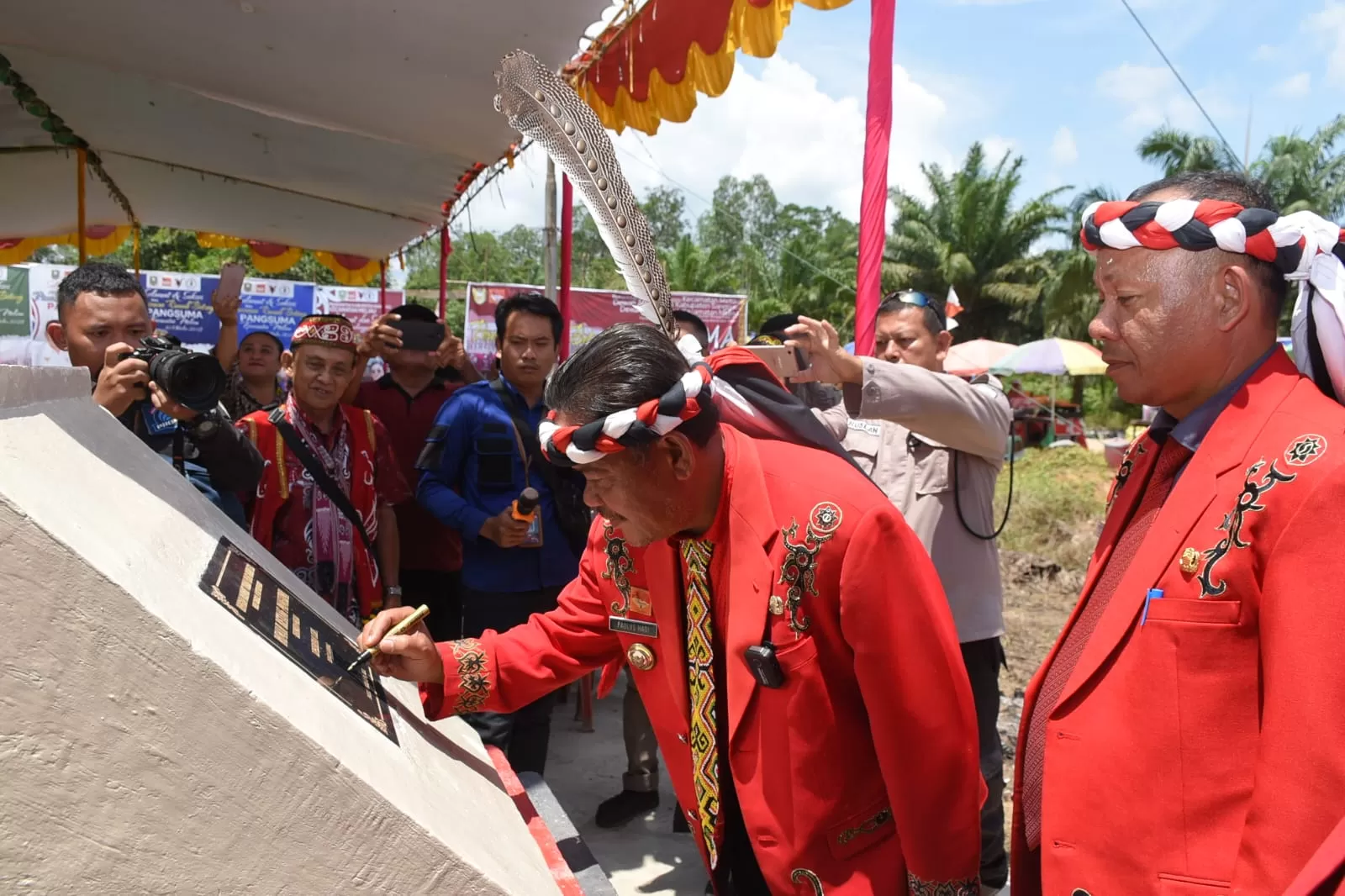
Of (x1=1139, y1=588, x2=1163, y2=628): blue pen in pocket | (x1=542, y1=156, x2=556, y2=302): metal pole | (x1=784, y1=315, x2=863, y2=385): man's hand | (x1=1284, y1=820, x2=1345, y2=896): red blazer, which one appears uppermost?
(x1=542, y1=156, x2=556, y2=302): metal pole

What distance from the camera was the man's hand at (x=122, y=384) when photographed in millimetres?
Result: 1962

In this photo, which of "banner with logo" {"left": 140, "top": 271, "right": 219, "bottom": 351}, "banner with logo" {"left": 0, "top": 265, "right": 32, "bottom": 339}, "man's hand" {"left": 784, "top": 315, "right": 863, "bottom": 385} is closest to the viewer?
"man's hand" {"left": 784, "top": 315, "right": 863, "bottom": 385}

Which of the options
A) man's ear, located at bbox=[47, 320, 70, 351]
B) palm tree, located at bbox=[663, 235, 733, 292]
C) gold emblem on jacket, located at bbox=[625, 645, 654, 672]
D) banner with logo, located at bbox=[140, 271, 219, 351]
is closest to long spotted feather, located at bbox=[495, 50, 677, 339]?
gold emblem on jacket, located at bbox=[625, 645, 654, 672]

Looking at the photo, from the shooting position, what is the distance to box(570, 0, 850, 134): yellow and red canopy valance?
3.09m

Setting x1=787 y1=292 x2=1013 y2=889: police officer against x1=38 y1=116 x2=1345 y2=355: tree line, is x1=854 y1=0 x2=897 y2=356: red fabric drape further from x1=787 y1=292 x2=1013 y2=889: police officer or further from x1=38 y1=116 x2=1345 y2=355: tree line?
x1=38 y1=116 x2=1345 y2=355: tree line

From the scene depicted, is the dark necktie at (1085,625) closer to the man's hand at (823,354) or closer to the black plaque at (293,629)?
the man's hand at (823,354)

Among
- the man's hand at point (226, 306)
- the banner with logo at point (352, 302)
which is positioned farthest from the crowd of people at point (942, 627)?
the banner with logo at point (352, 302)

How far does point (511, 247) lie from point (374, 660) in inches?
1335

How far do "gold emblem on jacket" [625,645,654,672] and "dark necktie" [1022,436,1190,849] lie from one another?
640 millimetres

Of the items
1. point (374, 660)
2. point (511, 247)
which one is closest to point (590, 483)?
point (374, 660)

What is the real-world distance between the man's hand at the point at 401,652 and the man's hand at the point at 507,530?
1.42m

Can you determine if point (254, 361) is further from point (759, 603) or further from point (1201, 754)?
point (1201, 754)

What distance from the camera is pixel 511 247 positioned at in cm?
3394

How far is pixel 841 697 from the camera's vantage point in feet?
4.67
